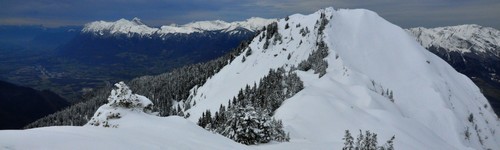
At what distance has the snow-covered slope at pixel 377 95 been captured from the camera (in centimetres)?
7425

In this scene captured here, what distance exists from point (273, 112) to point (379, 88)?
57.5 meters

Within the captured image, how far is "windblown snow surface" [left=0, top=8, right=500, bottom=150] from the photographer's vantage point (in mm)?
22891

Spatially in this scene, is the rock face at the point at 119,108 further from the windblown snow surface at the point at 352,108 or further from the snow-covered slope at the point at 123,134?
the windblown snow surface at the point at 352,108

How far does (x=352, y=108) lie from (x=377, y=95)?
26762mm

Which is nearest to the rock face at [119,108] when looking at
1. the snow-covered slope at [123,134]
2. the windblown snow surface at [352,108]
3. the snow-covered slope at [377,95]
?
the snow-covered slope at [123,134]

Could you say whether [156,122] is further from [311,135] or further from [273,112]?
[273,112]

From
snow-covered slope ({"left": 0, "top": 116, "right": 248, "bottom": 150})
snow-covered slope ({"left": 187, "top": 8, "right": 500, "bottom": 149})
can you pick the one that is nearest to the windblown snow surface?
snow-covered slope ({"left": 0, "top": 116, "right": 248, "bottom": 150})

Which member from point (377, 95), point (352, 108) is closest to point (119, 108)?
point (352, 108)

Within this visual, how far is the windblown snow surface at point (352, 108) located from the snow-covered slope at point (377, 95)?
292 millimetres

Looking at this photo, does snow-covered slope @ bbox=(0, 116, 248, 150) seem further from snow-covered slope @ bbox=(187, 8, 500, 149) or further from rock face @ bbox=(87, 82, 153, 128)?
snow-covered slope @ bbox=(187, 8, 500, 149)

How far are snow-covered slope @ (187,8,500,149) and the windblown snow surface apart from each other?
0.29 m

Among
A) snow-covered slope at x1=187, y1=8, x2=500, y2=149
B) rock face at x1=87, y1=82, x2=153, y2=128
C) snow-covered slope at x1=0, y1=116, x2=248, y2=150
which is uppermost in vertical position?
snow-covered slope at x1=0, y1=116, x2=248, y2=150

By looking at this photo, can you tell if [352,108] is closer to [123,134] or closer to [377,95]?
[377,95]

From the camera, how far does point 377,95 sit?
10712 centimetres
